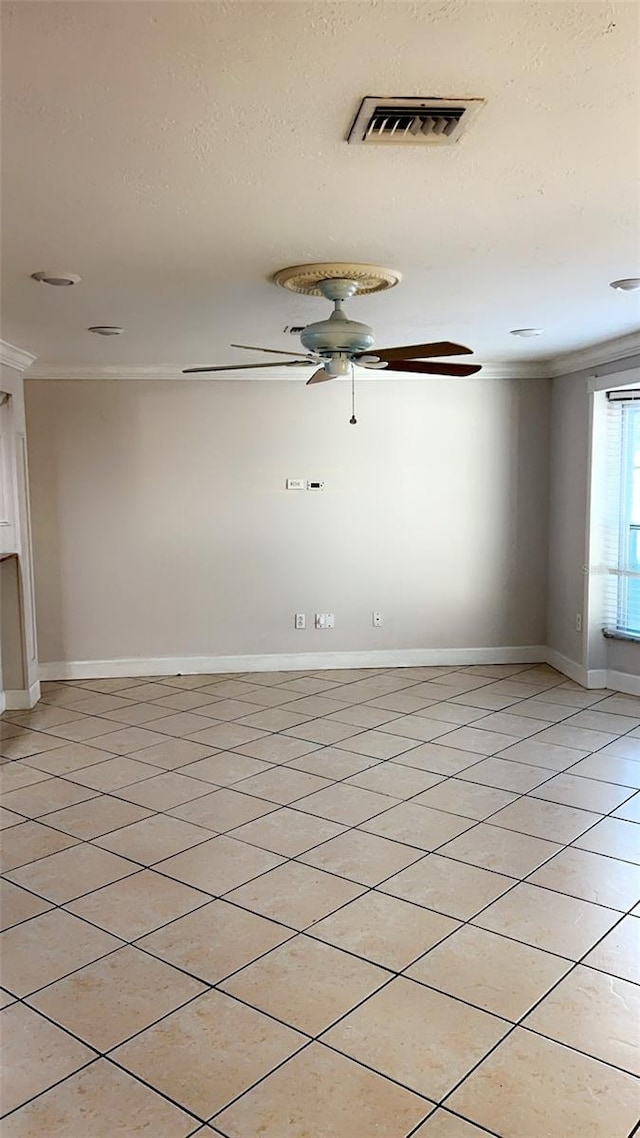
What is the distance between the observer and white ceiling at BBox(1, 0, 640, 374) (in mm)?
1657

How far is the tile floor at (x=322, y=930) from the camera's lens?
6.66ft

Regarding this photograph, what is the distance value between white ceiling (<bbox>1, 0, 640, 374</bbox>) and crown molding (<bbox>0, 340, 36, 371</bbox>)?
3.40 feet

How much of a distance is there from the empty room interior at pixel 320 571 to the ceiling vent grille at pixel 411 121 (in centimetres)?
2

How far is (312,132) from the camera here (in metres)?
2.10

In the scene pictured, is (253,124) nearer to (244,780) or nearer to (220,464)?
(244,780)

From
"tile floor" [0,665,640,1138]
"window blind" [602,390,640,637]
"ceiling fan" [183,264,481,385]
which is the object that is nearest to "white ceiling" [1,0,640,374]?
"ceiling fan" [183,264,481,385]

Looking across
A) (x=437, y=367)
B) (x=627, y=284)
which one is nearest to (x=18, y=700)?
(x=437, y=367)

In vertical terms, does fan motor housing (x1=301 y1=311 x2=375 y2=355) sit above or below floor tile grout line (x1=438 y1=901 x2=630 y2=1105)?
above

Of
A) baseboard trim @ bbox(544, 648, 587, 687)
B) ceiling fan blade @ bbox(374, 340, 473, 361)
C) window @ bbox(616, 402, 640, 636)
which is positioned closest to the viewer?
ceiling fan blade @ bbox(374, 340, 473, 361)

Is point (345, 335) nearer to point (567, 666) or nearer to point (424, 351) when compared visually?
point (424, 351)

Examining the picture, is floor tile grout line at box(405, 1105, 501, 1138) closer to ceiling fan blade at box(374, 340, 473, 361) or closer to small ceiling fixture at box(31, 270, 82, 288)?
ceiling fan blade at box(374, 340, 473, 361)

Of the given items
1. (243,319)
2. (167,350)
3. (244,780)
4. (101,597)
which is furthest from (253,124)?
(101,597)

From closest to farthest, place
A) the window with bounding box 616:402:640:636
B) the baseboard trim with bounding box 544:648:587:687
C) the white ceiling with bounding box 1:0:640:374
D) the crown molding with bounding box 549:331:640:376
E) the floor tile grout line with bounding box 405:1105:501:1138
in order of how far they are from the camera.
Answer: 1. the white ceiling with bounding box 1:0:640:374
2. the floor tile grout line with bounding box 405:1105:501:1138
3. the crown molding with bounding box 549:331:640:376
4. the window with bounding box 616:402:640:636
5. the baseboard trim with bounding box 544:648:587:687

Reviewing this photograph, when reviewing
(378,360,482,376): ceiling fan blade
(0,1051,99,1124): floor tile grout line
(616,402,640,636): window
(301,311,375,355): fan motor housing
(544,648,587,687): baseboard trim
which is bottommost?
(0,1051,99,1124): floor tile grout line
